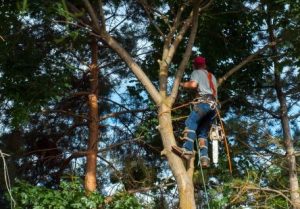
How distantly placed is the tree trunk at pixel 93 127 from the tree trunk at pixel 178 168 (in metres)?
3.41

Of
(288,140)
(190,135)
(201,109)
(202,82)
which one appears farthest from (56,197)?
(288,140)

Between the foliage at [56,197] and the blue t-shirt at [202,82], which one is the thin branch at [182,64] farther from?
the foliage at [56,197]

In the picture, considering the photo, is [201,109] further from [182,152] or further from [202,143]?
[182,152]

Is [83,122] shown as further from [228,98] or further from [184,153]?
[184,153]

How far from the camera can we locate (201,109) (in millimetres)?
7117

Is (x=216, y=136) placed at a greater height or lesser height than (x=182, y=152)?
greater

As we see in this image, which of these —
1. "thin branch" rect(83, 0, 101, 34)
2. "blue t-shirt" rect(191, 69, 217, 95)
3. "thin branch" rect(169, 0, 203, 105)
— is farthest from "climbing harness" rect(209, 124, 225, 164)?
"thin branch" rect(83, 0, 101, 34)

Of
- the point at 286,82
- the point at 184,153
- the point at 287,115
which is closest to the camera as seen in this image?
the point at 184,153

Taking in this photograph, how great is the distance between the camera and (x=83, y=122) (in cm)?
1163

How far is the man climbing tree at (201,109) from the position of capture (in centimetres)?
702

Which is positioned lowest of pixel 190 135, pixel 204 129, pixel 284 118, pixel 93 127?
pixel 190 135

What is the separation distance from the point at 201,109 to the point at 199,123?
270 millimetres

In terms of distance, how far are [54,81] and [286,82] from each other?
16.5ft

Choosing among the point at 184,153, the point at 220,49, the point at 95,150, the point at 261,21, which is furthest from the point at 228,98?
the point at 184,153
